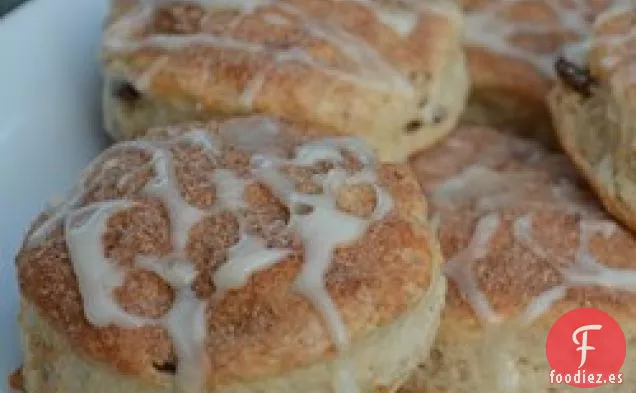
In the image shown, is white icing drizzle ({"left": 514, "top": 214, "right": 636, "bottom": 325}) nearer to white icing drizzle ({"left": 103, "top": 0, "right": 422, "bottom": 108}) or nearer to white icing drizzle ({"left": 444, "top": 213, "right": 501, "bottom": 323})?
white icing drizzle ({"left": 444, "top": 213, "right": 501, "bottom": 323})

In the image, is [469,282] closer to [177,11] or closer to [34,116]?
[177,11]

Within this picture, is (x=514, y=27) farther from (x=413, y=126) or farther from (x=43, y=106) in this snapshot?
(x=43, y=106)

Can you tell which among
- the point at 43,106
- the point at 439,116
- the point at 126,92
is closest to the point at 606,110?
the point at 439,116

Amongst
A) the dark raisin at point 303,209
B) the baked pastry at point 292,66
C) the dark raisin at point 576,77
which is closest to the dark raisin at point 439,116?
the baked pastry at point 292,66

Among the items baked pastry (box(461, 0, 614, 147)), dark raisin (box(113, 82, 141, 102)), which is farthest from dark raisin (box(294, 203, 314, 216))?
baked pastry (box(461, 0, 614, 147))

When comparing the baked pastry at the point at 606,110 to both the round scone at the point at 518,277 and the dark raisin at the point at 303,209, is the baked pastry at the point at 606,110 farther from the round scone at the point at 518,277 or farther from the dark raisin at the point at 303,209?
the dark raisin at the point at 303,209
